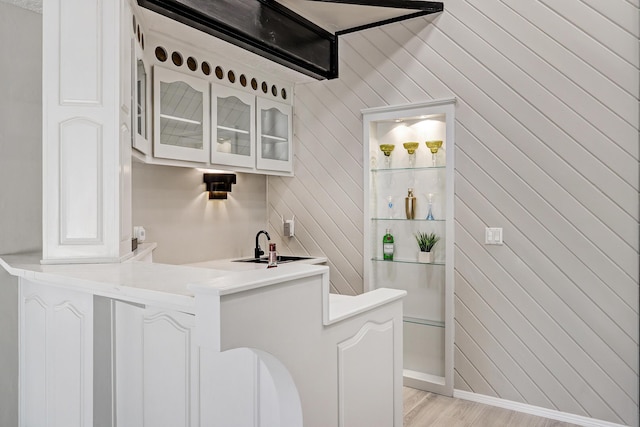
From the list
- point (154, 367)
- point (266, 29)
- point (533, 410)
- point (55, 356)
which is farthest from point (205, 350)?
point (533, 410)

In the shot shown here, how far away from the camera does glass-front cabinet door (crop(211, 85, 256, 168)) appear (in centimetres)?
327

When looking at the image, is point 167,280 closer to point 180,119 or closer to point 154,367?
point 154,367

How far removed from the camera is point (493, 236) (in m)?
2.95

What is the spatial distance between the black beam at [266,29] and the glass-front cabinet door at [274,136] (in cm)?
42

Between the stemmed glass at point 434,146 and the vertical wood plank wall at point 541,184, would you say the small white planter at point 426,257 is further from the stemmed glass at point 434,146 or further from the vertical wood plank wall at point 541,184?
the stemmed glass at point 434,146

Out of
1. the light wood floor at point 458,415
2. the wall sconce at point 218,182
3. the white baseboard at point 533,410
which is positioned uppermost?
the wall sconce at point 218,182

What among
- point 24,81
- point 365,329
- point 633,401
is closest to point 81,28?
point 24,81

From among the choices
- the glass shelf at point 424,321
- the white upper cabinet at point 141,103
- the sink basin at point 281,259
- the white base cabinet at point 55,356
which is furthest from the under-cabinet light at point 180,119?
the glass shelf at point 424,321

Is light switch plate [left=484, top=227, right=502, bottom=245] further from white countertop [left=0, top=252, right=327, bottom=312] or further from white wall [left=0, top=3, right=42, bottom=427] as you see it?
white wall [left=0, top=3, right=42, bottom=427]

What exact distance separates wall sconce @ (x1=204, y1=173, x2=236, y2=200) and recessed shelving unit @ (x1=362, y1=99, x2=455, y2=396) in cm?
111

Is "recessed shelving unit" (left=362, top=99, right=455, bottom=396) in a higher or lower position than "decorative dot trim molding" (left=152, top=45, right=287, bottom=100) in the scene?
lower

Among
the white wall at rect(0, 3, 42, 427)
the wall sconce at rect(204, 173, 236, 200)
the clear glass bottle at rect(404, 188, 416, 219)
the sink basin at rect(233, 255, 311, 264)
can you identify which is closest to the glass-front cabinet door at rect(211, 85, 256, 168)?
the wall sconce at rect(204, 173, 236, 200)

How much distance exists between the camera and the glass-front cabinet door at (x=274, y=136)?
3666 millimetres

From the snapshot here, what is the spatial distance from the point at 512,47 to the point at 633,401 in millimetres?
2248
